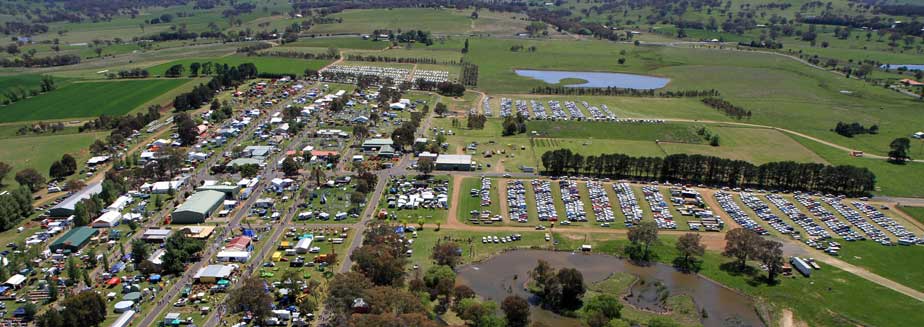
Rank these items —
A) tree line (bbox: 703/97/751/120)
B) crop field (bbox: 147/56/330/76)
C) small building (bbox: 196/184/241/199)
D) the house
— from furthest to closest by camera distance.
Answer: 1. crop field (bbox: 147/56/330/76)
2. tree line (bbox: 703/97/751/120)
3. small building (bbox: 196/184/241/199)
4. the house

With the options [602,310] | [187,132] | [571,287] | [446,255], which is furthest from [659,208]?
[187,132]

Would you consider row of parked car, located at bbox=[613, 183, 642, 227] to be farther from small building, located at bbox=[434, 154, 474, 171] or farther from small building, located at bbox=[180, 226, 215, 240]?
small building, located at bbox=[180, 226, 215, 240]

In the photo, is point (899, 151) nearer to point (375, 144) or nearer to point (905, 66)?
point (375, 144)

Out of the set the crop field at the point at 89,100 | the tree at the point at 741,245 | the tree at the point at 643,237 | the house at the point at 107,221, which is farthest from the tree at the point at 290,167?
the tree at the point at 741,245

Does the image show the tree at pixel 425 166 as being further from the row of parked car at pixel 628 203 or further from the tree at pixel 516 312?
the tree at pixel 516 312

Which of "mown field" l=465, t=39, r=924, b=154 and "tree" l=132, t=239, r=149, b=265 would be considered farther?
"mown field" l=465, t=39, r=924, b=154

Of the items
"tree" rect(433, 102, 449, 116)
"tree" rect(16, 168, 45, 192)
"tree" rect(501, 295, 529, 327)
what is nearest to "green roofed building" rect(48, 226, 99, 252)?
"tree" rect(16, 168, 45, 192)

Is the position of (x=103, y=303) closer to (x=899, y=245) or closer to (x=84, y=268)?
(x=84, y=268)
